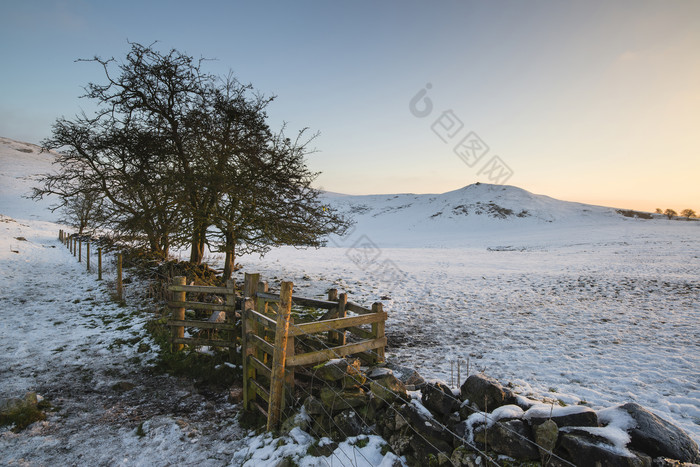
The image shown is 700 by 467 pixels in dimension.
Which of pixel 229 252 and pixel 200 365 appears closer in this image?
pixel 200 365

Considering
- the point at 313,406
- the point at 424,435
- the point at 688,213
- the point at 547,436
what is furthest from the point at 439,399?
the point at 688,213

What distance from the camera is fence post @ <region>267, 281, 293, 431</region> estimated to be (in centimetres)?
473

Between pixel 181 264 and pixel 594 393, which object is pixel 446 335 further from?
pixel 181 264

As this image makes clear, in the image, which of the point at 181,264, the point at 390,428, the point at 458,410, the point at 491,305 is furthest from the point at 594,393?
the point at 181,264

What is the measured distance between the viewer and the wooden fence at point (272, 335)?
490cm

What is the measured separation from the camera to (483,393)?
3.96m

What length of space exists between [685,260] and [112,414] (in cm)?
2983

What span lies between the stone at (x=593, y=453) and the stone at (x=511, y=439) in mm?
266

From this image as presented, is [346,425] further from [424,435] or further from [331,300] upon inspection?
[331,300]

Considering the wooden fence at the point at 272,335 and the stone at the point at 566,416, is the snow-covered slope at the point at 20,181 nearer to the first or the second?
the wooden fence at the point at 272,335

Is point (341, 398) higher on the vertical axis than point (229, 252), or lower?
lower

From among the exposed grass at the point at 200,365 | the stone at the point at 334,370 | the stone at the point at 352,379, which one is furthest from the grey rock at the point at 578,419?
the exposed grass at the point at 200,365

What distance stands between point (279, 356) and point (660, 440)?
4.09 meters

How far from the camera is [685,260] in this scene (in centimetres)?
2172
